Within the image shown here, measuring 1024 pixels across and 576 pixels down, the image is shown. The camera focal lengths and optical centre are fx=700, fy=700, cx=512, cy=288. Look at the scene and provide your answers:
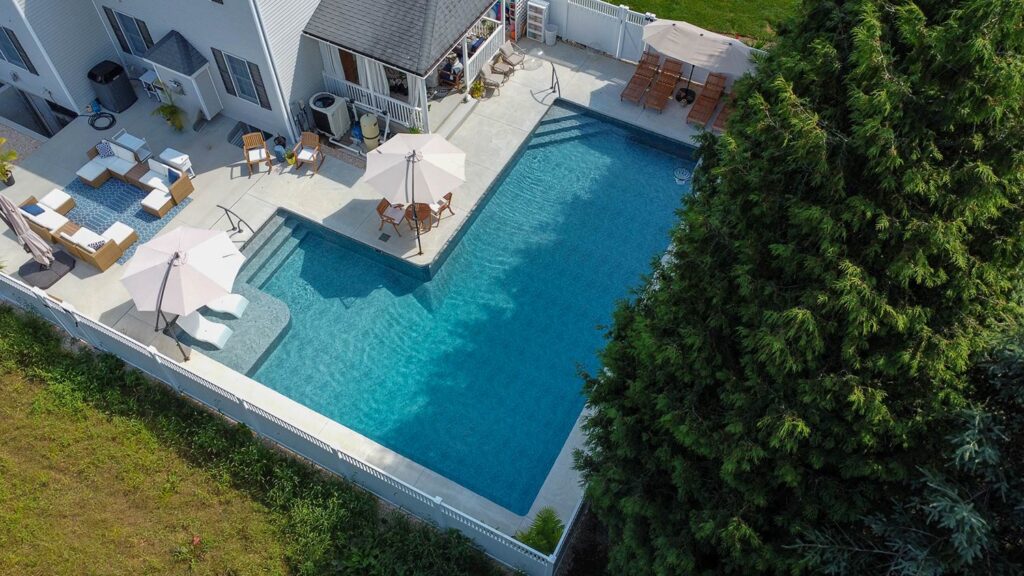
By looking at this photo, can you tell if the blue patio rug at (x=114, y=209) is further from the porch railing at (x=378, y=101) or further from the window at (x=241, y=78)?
the porch railing at (x=378, y=101)

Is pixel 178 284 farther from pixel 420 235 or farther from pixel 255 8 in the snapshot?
pixel 255 8

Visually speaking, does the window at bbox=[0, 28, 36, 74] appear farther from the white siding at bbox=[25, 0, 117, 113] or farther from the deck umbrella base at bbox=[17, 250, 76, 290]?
the deck umbrella base at bbox=[17, 250, 76, 290]

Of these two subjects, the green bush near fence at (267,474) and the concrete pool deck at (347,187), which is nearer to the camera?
the green bush near fence at (267,474)

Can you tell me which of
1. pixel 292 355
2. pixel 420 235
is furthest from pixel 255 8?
pixel 292 355

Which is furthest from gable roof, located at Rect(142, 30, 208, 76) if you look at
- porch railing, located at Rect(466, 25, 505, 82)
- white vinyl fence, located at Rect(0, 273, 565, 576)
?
porch railing, located at Rect(466, 25, 505, 82)

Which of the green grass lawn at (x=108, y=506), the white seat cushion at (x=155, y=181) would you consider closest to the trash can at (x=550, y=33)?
A: the white seat cushion at (x=155, y=181)

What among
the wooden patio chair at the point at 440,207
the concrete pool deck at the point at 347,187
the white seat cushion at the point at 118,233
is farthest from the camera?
→ the wooden patio chair at the point at 440,207
